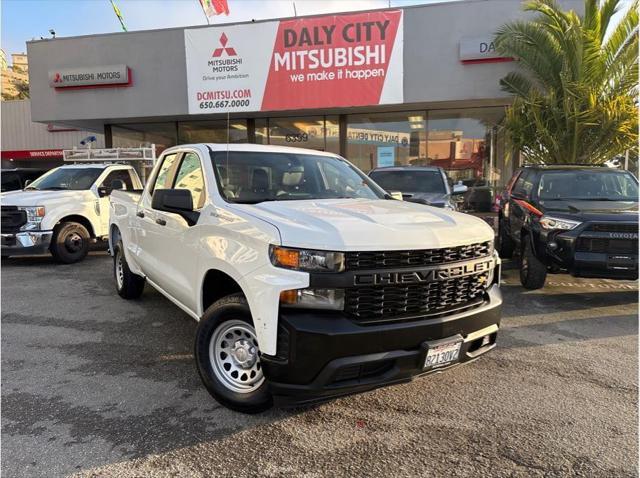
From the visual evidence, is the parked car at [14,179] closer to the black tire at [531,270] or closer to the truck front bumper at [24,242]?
the truck front bumper at [24,242]

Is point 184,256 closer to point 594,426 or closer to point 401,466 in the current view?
point 401,466

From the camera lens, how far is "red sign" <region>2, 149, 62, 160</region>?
31.8 m

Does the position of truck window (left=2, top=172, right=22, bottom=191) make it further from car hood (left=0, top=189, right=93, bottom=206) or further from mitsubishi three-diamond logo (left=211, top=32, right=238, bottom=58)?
mitsubishi three-diamond logo (left=211, top=32, right=238, bottom=58)

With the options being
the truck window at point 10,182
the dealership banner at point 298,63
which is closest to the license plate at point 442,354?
the dealership banner at point 298,63

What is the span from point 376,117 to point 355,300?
13.8m

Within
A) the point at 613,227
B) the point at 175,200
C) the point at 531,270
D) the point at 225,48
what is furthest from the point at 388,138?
the point at 175,200

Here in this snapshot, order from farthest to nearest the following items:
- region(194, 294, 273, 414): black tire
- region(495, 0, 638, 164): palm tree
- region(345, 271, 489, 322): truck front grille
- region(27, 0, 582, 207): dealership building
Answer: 1. region(27, 0, 582, 207): dealership building
2. region(495, 0, 638, 164): palm tree
3. region(194, 294, 273, 414): black tire
4. region(345, 271, 489, 322): truck front grille

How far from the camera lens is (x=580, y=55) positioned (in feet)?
34.4

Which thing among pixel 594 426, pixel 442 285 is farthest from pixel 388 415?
pixel 594 426

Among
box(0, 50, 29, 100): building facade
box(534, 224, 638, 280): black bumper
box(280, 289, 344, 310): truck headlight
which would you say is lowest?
box(534, 224, 638, 280): black bumper

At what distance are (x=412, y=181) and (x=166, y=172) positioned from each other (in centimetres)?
624

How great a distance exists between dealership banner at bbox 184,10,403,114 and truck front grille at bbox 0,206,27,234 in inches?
277

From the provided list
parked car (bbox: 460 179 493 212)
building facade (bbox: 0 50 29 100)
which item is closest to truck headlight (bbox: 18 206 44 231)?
parked car (bbox: 460 179 493 212)

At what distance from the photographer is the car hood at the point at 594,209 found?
589 cm
